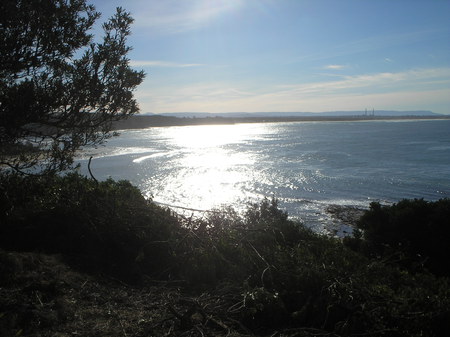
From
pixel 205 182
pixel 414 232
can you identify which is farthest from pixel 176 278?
pixel 205 182

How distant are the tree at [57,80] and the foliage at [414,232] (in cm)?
717

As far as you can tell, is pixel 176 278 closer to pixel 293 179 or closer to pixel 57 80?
pixel 57 80

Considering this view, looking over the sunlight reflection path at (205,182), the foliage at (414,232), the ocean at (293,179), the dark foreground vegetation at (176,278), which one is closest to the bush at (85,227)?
the dark foreground vegetation at (176,278)

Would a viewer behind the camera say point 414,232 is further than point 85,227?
Yes

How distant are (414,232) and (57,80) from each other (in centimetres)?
928

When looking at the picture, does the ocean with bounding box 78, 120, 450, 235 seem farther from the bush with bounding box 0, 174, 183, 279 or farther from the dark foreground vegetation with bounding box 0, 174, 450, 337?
the dark foreground vegetation with bounding box 0, 174, 450, 337

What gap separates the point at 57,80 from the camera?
611 centimetres

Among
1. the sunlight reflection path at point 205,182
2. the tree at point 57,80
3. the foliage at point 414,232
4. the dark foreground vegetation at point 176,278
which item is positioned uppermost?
the tree at point 57,80

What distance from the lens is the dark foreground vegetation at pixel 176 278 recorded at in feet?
13.4

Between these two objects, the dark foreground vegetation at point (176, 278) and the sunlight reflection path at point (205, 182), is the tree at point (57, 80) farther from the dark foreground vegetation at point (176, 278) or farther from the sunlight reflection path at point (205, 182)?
the sunlight reflection path at point (205, 182)

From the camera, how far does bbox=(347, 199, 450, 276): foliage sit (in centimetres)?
995

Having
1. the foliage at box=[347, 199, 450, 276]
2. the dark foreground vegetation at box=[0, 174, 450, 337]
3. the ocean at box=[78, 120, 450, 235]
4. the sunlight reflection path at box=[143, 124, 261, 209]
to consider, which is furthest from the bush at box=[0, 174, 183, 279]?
the sunlight reflection path at box=[143, 124, 261, 209]

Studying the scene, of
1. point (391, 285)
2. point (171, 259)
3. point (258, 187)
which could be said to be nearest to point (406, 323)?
point (391, 285)

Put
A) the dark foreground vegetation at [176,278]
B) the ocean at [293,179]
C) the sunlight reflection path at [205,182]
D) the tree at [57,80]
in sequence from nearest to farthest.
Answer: the dark foreground vegetation at [176,278] → the tree at [57,80] → the ocean at [293,179] → the sunlight reflection path at [205,182]
